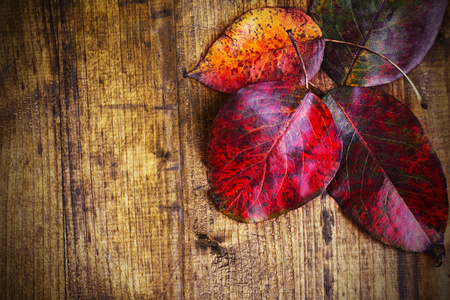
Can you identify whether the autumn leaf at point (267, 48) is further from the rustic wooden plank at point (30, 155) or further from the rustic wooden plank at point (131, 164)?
the rustic wooden plank at point (30, 155)

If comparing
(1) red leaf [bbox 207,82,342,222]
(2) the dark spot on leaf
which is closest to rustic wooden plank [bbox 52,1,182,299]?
(1) red leaf [bbox 207,82,342,222]

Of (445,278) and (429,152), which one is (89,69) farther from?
(445,278)

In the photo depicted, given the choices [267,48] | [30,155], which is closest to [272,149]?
[267,48]

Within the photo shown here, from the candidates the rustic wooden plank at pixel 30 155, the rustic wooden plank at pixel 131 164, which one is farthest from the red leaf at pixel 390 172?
the rustic wooden plank at pixel 30 155

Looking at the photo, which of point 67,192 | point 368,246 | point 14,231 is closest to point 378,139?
point 368,246

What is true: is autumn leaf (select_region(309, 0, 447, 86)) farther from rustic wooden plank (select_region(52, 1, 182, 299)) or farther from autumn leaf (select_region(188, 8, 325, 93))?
rustic wooden plank (select_region(52, 1, 182, 299))

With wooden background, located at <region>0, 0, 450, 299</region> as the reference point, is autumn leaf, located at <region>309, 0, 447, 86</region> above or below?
above

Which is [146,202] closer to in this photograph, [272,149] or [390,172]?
[272,149]
